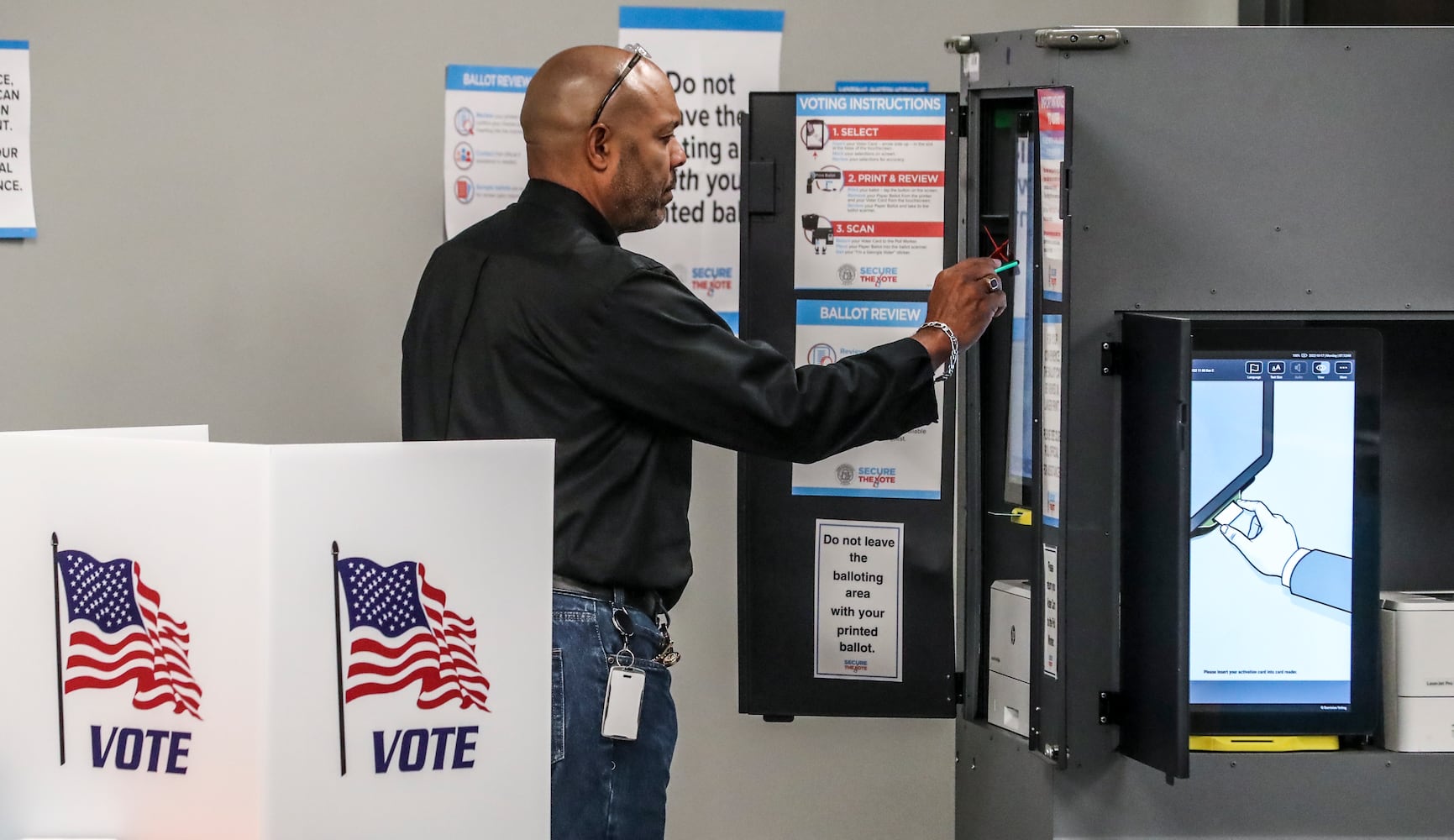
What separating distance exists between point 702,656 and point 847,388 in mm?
1032

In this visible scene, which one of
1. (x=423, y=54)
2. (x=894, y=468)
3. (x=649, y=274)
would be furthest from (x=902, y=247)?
(x=423, y=54)

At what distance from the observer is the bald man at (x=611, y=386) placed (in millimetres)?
1703

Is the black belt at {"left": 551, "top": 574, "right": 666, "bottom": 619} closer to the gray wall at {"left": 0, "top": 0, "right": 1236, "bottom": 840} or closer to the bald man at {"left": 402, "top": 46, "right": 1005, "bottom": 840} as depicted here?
the bald man at {"left": 402, "top": 46, "right": 1005, "bottom": 840}

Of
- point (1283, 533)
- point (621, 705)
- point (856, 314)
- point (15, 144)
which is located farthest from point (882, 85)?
point (15, 144)

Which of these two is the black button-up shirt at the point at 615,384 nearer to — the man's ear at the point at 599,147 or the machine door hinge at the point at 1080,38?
the man's ear at the point at 599,147

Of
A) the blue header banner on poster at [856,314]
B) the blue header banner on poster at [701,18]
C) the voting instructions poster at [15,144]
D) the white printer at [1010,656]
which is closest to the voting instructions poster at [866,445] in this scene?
the blue header banner on poster at [856,314]

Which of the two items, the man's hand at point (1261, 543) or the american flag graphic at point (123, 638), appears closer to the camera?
the american flag graphic at point (123, 638)

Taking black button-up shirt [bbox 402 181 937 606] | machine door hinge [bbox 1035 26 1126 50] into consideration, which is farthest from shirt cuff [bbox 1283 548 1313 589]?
machine door hinge [bbox 1035 26 1126 50]

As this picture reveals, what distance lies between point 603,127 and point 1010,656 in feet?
3.28

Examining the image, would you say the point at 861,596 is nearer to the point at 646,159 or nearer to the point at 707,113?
the point at 646,159

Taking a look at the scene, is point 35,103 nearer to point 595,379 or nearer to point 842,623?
point 595,379

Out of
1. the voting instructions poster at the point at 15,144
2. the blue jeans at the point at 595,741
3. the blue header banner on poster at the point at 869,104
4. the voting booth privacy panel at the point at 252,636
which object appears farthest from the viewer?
the voting instructions poster at the point at 15,144

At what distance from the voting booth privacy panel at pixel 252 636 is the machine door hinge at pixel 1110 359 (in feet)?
3.33

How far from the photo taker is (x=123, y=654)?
1.18 metres
